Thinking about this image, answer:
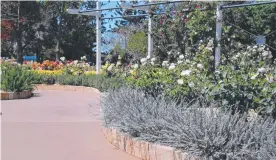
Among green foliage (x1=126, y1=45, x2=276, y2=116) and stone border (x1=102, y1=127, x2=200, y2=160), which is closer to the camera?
stone border (x1=102, y1=127, x2=200, y2=160)

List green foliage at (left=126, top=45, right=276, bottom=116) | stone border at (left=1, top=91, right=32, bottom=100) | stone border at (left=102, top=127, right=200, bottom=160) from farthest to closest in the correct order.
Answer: stone border at (left=1, top=91, right=32, bottom=100) < green foliage at (left=126, top=45, right=276, bottom=116) < stone border at (left=102, top=127, right=200, bottom=160)

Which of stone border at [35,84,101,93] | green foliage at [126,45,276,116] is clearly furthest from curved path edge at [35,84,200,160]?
stone border at [35,84,101,93]

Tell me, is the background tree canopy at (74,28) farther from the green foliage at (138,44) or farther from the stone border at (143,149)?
the stone border at (143,149)

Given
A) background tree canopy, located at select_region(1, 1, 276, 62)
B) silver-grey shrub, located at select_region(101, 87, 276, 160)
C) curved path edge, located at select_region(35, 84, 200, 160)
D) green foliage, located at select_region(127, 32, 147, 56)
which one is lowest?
curved path edge, located at select_region(35, 84, 200, 160)

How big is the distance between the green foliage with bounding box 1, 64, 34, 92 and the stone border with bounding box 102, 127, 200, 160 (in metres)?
5.96

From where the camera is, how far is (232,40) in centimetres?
844

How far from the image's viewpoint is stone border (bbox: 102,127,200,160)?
343cm

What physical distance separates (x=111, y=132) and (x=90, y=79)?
Result: 866 centimetres

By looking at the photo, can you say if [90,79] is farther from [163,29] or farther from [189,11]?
[189,11]

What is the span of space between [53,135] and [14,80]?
214 inches

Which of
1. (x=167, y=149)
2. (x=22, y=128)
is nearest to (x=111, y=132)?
(x=167, y=149)

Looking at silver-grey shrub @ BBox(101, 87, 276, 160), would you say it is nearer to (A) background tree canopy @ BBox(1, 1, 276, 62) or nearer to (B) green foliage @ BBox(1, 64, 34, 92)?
(A) background tree canopy @ BBox(1, 1, 276, 62)

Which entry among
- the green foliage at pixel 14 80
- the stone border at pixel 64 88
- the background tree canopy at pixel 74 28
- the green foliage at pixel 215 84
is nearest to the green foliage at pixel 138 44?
the background tree canopy at pixel 74 28

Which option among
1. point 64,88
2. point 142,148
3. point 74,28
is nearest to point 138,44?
point 64,88
